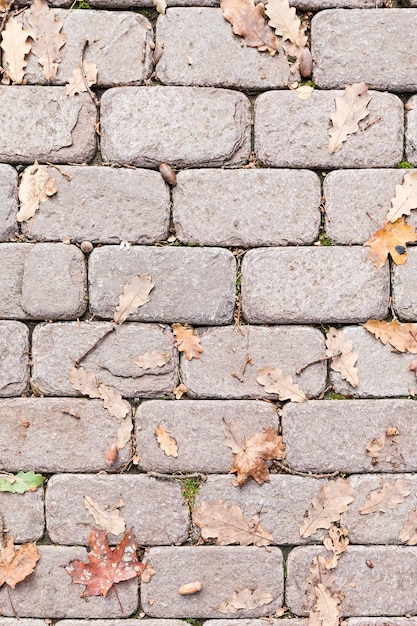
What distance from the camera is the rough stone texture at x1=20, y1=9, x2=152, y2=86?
2295 mm

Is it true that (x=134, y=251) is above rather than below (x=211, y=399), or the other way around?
above

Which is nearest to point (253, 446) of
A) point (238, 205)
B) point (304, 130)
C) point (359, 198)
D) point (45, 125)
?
point (238, 205)

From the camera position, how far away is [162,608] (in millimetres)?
2330

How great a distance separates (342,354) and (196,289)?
610 millimetres

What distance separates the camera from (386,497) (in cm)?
232

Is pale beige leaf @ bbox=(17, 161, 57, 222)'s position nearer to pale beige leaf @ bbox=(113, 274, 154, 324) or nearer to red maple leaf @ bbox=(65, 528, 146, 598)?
pale beige leaf @ bbox=(113, 274, 154, 324)

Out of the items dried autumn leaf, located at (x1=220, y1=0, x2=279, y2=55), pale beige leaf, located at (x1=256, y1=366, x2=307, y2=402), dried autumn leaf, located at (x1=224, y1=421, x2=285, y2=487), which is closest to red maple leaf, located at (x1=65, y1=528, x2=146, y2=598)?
dried autumn leaf, located at (x1=224, y1=421, x2=285, y2=487)

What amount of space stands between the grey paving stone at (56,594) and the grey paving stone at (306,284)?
45.6 inches

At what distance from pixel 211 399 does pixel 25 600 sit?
1051 millimetres

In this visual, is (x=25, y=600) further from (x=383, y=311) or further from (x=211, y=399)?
(x=383, y=311)

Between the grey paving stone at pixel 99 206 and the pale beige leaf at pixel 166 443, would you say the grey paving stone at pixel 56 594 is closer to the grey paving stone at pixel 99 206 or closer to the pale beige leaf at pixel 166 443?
the pale beige leaf at pixel 166 443

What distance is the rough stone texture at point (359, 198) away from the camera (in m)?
2.31

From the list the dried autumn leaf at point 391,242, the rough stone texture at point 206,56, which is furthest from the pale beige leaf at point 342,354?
the rough stone texture at point 206,56

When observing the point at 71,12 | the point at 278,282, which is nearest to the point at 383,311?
the point at 278,282
